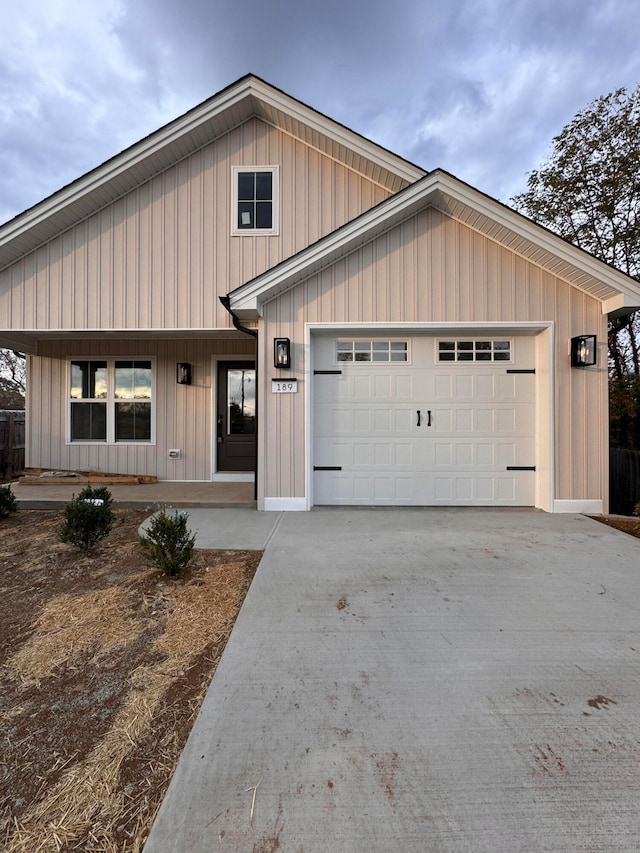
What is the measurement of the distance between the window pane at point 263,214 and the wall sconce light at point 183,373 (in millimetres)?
2667

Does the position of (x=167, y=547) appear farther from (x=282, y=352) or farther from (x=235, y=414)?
(x=235, y=414)

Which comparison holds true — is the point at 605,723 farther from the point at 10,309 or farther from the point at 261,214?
the point at 10,309

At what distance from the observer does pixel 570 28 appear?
7.81 meters

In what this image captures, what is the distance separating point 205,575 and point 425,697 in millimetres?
2008

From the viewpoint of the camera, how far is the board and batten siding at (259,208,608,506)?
5.00 meters

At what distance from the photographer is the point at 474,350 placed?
5.34 metres

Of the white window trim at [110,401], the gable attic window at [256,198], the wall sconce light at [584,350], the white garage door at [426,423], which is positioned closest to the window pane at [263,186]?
the gable attic window at [256,198]

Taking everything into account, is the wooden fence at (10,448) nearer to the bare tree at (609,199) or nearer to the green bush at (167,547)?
the green bush at (167,547)

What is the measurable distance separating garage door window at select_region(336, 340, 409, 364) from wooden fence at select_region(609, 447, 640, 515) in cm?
442

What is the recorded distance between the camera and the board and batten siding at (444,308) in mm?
5000

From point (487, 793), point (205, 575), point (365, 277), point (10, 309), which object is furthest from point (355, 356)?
point (10, 309)

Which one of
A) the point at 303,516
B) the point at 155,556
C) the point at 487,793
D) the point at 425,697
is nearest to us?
the point at 487,793

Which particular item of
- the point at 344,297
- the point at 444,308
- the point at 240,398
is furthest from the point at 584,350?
the point at 240,398

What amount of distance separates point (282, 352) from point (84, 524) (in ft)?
9.63
